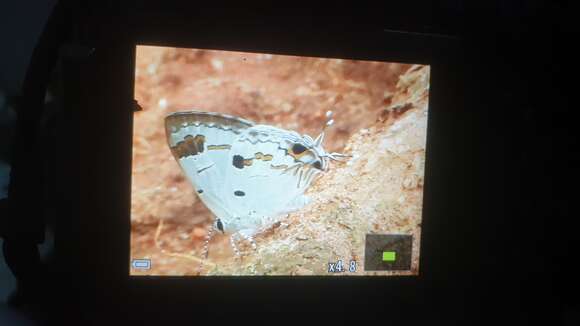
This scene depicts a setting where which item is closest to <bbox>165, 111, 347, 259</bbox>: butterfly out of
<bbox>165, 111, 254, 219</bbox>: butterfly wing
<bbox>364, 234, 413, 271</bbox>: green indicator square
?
<bbox>165, 111, 254, 219</bbox>: butterfly wing

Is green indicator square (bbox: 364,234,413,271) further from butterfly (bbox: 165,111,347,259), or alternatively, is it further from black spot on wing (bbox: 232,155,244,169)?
black spot on wing (bbox: 232,155,244,169)

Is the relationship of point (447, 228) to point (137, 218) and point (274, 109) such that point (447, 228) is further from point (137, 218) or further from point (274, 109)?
point (137, 218)

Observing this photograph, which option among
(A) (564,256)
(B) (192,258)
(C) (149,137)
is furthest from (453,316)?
(C) (149,137)

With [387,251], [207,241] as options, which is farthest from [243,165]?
[387,251]

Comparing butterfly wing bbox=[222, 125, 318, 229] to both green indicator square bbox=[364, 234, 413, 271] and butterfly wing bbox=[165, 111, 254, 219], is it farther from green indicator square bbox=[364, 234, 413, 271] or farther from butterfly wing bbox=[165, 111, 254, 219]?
green indicator square bbox=[364, 234, 413, 271]

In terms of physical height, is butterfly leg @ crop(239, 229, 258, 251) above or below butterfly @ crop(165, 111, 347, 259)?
below

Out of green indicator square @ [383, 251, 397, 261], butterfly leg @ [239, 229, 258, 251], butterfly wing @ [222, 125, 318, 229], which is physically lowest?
green indicator square @ [383, 251, 397, 261]

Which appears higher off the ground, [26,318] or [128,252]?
[128,252]

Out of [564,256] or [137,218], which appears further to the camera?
[564,256]

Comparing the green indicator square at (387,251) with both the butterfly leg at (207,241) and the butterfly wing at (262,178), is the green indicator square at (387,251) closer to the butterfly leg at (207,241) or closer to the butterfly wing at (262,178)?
the butterfly wing at (262,178)

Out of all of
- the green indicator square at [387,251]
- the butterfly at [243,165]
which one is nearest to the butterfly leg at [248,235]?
the butterfly at [243,165]
